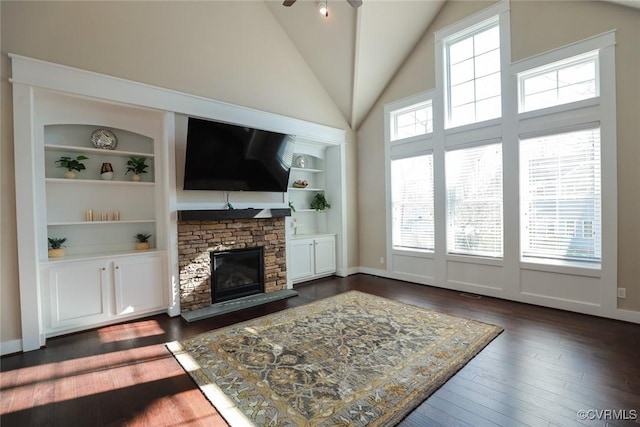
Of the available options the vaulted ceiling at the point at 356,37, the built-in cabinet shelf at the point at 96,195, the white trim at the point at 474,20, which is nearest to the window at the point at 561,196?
the white trim at the point at 474,20

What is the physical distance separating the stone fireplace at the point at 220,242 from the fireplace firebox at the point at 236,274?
52 mm

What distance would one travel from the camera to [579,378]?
229 centimetres

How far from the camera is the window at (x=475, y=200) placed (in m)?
4.39

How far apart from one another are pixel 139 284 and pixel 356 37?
185 inches

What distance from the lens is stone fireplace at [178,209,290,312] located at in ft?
13.3

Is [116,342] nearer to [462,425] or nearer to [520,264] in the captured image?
[462,425]

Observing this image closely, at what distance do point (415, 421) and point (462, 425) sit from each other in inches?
10.9

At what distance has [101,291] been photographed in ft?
11.6

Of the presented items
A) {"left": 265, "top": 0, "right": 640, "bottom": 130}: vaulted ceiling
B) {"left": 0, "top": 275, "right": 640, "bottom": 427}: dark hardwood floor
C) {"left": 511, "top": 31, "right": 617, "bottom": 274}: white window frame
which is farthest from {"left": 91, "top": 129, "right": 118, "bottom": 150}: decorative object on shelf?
{"left": 511, "top": 31, "right": 617, "bottom": 274}: white window frame

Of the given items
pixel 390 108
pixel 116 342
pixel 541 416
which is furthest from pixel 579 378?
pixel 390 108

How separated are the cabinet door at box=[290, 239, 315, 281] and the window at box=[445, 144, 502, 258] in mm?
2408

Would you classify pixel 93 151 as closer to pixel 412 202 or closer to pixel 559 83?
pixel 412 202

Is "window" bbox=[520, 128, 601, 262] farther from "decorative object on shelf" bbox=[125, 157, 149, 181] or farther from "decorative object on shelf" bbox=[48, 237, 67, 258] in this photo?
"decorative object on shelf" bbox=[48, 237, 67, 258]

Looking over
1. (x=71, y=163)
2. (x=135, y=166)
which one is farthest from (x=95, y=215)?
(x=135, y=166)
